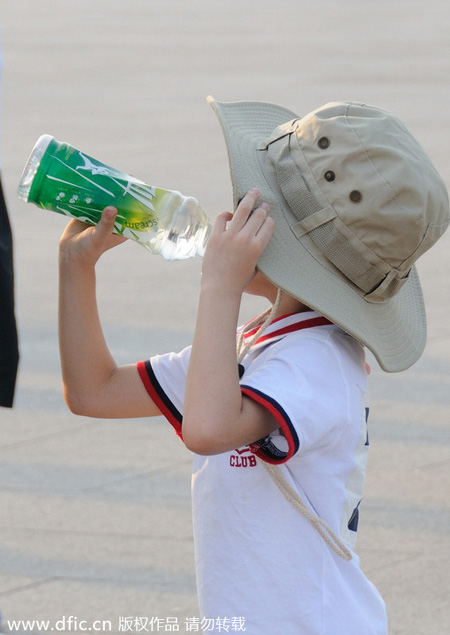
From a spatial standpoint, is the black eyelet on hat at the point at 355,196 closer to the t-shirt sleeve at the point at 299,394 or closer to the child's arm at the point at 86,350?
the t-shirt sleeve at the point at 299,394

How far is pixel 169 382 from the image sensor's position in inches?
88.5

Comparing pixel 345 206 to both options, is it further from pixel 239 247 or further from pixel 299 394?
pixel 299 394

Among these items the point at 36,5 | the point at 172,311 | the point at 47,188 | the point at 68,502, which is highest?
the point at 47,188

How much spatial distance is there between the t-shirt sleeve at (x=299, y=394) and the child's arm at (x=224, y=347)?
1.2 inches

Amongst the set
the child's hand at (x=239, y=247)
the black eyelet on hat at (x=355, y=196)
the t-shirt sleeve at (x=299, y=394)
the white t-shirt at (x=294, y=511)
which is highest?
the black eyelet on hat at (x=355, y=196)

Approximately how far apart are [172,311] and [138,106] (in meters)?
5.39

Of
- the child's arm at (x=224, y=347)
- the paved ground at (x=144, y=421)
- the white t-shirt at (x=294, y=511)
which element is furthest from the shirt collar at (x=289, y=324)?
the paved ground at (x=144, y=421)

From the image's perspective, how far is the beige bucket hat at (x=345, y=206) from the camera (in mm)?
1892

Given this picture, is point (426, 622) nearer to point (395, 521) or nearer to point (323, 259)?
point (395, 521)

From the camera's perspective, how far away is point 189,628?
3.11m

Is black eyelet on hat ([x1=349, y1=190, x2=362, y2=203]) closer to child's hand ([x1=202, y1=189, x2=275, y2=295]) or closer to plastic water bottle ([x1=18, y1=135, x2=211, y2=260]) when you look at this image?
child's hand ([x1=202, y1=189, x2=275, y2=295])

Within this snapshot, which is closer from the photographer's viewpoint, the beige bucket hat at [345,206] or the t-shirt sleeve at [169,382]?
the beige bucket hat at [345,206]

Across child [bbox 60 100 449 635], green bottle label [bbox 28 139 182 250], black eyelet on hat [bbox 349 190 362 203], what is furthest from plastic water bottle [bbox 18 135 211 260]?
black eyelet on hat [bbox 349 190 362 203]

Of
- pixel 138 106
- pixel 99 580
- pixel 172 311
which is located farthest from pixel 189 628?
pixel 138 106
